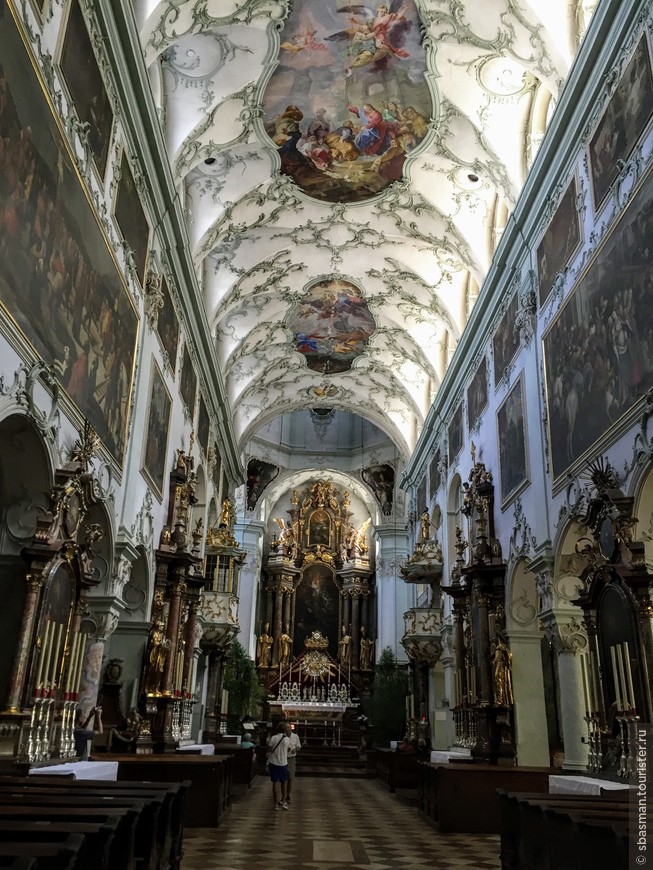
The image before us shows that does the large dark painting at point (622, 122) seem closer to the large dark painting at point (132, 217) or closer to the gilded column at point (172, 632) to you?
the large dark painting at point (132, 217)

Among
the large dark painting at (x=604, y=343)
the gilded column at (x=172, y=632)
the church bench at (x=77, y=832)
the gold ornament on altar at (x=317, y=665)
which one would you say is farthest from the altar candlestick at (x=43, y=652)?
the gold ornament on altar at (x=317, y=665)

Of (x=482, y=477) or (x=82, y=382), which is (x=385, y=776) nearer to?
(x=482, y=477)

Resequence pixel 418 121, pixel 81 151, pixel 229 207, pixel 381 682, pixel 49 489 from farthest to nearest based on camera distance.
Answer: pixel 381 682 < pixel 229 207 < pixel 418 121 < pixel 81 151 < pixel 49 489

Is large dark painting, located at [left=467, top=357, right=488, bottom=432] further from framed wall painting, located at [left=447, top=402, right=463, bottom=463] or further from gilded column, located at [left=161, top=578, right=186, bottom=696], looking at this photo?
gilded column, located at [left=161, top=578, right=186, bottom=696]

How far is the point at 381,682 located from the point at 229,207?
697 inches

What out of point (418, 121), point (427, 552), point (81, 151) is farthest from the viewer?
point (427, 552)

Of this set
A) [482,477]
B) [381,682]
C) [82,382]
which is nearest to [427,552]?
[482,477]

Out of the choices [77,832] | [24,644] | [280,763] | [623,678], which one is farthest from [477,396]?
[77,832]

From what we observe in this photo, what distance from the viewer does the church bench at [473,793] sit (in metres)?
10.6

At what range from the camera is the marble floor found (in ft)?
25.3

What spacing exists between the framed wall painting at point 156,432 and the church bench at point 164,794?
7653mm

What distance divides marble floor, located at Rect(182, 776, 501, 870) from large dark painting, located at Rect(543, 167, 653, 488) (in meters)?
5.64

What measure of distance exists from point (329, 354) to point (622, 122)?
56.8 ft

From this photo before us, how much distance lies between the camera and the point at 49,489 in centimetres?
921
